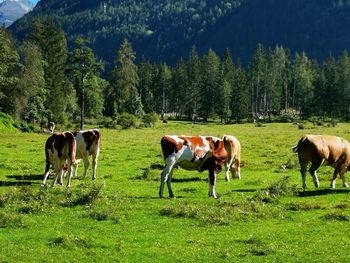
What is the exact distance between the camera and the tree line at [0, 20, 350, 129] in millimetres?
71562

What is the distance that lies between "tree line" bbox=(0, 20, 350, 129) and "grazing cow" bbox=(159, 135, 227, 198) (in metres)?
49.6

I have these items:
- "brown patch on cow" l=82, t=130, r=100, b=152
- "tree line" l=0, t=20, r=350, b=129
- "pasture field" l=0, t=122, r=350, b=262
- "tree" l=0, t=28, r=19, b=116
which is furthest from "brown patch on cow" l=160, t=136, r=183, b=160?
"tree" l=0, t=28, r=19, b=116

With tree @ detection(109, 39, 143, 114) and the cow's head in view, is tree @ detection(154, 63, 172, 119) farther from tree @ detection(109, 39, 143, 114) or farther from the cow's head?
the cow's head

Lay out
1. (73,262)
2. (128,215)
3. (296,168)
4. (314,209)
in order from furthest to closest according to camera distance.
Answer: (296,168) < (314,209) < (128,215) < (73,262)

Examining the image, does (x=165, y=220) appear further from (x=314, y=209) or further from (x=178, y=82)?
(x=178, y=82)

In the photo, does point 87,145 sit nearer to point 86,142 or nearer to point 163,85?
point 86,142

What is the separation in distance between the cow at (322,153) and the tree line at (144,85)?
49.4 m

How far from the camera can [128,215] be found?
54.7ft

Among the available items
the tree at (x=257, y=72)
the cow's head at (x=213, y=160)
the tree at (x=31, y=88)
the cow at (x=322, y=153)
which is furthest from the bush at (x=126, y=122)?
the cow's head at (x=213, y=160)

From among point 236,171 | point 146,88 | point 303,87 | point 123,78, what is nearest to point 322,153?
point 236,171

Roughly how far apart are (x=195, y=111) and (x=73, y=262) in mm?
117131

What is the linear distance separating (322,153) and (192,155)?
6.28 metres

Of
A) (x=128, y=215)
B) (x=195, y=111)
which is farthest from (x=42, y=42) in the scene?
(x=128, y=215)

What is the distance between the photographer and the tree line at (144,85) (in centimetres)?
7156
